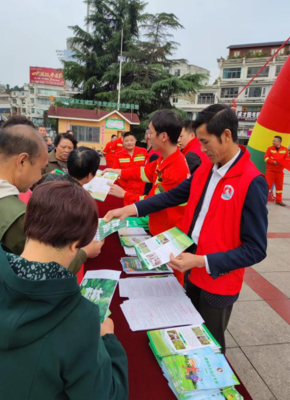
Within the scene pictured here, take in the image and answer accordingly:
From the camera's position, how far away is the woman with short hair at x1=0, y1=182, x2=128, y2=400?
0.57 metres

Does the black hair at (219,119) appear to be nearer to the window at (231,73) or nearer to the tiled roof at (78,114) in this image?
the tiled roof at (78,114)

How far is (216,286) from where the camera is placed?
1.34 meters

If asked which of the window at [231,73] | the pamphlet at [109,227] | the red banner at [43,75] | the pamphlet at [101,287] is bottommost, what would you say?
the pamphlet at [101,287]

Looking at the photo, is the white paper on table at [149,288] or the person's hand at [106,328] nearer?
the person's hand at [106,328]

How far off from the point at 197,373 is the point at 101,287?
520 mm

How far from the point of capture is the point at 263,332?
228 cm

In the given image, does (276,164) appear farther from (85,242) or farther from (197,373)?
(85,242)

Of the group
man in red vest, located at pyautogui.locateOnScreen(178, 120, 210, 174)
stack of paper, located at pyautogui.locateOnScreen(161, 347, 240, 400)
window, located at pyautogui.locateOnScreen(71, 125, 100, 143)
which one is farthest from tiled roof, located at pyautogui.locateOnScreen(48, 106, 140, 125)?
stack of paper, located at pyautogui.locateOnScreen(161, 347, 240, 400)

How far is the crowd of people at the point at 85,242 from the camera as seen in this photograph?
581 mm

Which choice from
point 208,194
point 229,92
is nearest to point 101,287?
point 208,194

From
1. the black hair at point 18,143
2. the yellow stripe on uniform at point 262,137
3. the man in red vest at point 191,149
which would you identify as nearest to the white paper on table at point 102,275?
the black hair at point 18,143

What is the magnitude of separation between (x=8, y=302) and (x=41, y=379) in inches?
7.4

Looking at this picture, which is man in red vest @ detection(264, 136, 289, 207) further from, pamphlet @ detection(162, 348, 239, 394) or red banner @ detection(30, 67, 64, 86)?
red banner @ detection(30, 67, 64, 86)

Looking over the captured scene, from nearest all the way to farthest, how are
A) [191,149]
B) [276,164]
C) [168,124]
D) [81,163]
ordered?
1. [81,163]
2. [168,124]
3. [191,149]
4. [276,164]
